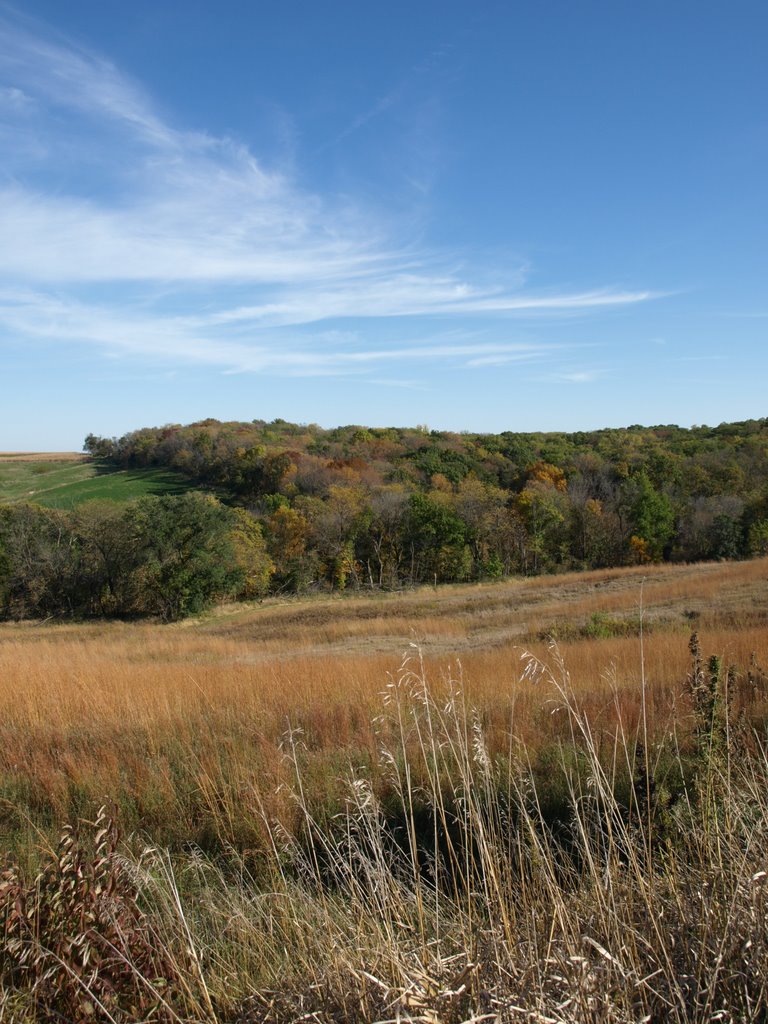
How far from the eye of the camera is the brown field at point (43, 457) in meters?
99.4

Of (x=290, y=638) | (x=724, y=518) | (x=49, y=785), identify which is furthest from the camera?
(x=724, y=518)

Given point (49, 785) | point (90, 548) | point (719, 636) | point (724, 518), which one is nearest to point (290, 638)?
point (719, 636)

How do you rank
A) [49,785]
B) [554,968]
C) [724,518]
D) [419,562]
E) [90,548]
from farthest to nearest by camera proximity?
[419,562]
[724,518]
[90,548]
[49,785]
[554,968]

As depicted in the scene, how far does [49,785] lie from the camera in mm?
4465

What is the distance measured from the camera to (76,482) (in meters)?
78.7

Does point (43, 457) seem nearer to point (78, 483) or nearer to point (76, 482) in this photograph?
point (76, 482)

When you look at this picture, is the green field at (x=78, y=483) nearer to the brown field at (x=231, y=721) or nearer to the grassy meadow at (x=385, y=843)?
the brown field at (x=231, y=721)

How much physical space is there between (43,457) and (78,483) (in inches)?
1232

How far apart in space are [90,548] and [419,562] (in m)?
23.9

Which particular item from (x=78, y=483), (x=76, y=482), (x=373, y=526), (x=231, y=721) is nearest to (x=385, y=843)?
(x=231, y=721)

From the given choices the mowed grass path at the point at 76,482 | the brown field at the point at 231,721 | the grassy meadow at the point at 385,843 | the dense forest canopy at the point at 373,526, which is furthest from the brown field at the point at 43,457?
the grassy meadow at the point at 385,843

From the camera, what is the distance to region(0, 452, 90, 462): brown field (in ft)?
326

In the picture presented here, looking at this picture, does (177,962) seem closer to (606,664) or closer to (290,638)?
(606,664)

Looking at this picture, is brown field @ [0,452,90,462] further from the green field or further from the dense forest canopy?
the dense forest canopy
